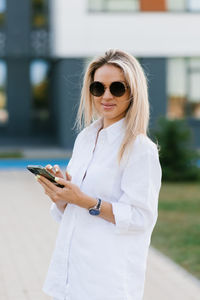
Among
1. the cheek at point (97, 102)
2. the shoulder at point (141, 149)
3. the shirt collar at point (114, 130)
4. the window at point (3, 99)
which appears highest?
the cheek at point (97, 102)

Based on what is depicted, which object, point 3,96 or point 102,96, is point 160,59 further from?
point 102,96

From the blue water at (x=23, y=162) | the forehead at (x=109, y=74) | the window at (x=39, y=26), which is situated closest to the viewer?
the forehead at (x=109, y=74)

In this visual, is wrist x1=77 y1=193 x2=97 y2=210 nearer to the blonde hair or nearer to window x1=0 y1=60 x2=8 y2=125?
the blonde hair

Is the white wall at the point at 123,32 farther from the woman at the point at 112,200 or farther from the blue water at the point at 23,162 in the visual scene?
the woman at the point at 112,200

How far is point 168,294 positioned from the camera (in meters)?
4.73

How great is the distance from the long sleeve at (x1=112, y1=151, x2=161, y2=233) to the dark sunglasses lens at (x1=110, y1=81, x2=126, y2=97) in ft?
0.92

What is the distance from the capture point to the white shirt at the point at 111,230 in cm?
223

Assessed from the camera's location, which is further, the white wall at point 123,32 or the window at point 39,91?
the window at point 39,91

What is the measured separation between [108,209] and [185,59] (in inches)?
686

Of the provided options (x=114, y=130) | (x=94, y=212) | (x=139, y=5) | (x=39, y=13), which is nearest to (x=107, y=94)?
(x=114, y=130)

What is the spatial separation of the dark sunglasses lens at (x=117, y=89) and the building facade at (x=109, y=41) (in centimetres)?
1493

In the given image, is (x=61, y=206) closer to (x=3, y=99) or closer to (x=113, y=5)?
(x=113, y=5)

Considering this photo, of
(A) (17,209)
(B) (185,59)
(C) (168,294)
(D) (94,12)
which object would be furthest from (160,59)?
(C) (168,294)

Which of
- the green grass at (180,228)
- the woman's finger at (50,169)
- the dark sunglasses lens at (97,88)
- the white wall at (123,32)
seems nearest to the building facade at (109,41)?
the white wall at (123,32)
